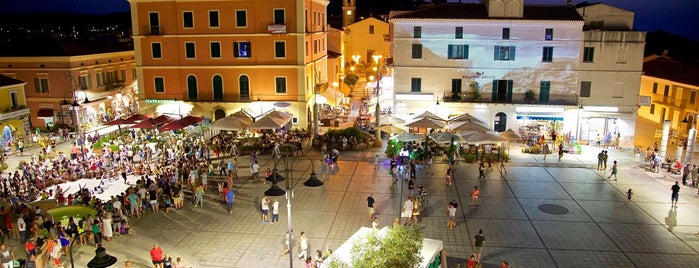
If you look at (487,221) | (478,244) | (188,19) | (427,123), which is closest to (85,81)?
(188,19)

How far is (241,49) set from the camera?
37.8m

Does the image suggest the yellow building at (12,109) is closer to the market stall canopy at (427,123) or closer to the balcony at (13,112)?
the balcony at (13,112)

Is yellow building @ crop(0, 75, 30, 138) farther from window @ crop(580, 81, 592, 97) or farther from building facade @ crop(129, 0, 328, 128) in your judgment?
window @ crop(580, 81, 592, 97)

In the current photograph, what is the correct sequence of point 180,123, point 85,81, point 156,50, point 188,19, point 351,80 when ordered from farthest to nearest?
1. point 351,80
2. point 85,81
3. point 156,50
4. point 188,19
5. point 180,123

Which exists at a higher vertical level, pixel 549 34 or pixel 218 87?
pixel 549 34

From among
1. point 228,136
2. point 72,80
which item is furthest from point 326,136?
point 72,80

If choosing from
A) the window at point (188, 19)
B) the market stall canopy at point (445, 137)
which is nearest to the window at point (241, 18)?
the window at point (188, 19)

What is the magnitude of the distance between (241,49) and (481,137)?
1937cm

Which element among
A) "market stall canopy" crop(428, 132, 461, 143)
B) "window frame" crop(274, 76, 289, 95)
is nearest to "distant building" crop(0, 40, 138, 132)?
"window frame" crop(274, 76, 289, 95)

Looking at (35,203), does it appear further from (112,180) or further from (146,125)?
(146,125)

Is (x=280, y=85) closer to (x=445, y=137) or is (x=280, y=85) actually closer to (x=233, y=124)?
(x=233, y=124)

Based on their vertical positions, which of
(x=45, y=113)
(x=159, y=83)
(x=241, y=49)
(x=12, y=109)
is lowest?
(x=45, y=113)

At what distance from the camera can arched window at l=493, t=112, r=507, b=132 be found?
37344mm

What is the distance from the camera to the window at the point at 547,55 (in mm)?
36125
